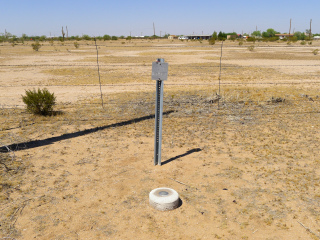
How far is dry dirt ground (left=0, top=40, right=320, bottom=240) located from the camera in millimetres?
4359

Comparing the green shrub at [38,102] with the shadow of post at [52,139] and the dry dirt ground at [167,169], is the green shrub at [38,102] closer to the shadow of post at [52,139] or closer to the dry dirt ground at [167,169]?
the dry dirt ground at [167,169]

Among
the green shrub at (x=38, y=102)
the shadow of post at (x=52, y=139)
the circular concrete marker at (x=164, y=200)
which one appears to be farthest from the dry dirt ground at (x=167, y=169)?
the green shrub at (x=38, y=102)

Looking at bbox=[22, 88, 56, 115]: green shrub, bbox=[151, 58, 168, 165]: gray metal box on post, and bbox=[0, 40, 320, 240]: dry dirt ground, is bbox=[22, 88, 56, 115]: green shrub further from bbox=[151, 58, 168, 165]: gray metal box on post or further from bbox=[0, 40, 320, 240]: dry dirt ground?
bbox=[151, 58, 168, 165]: gray metal box on post

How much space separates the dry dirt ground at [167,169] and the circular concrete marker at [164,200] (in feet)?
0.42

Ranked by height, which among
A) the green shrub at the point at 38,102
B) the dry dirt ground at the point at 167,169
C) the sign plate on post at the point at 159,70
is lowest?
the dry dirt ground at the point at 167,169

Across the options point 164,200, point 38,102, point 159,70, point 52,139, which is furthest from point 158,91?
point 38,102

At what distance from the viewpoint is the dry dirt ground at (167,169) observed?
14.3 ft

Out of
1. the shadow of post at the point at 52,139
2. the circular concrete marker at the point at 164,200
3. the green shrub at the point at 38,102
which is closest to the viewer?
the circular concrete marker at the point at 164,200

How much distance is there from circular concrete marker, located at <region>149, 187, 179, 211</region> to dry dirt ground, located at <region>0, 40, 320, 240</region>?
13 cm

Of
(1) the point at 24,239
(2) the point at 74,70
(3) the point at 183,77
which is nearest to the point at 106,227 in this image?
(1) the point at 24,239

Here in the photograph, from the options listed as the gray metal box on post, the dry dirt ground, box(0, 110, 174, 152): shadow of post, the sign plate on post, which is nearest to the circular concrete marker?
the dry dirt ground

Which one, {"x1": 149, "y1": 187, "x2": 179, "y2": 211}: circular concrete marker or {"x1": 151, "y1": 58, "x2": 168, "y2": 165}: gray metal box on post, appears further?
{"x1": 151, "y1": 58, "x2": 168, "y2": 165}: gray metal box on post

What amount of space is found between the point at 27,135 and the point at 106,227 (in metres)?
4.83

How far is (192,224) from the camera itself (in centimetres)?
439
